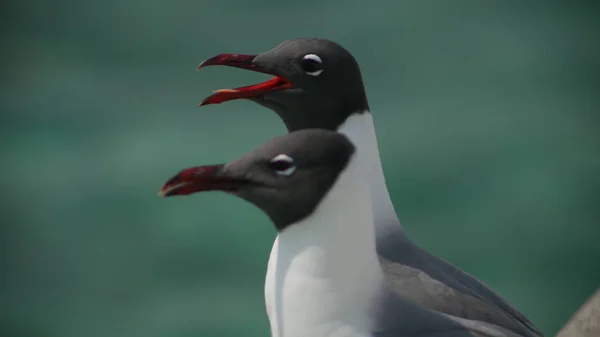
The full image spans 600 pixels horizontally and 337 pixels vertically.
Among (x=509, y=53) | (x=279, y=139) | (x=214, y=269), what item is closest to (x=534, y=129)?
(x=509, y=53)

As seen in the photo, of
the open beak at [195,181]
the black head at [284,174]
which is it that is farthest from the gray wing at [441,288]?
the open beak at [195,181]

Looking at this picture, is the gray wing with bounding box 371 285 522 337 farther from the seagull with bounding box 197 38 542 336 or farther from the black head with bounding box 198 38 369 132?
the black head with bounding box 198 38 369 132

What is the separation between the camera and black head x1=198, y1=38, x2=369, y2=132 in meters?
3.80

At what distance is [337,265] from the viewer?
3.02 meters

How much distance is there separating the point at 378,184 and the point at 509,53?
10.0m

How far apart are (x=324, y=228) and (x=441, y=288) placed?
18.8 inches

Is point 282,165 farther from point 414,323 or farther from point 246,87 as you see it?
point 246,87

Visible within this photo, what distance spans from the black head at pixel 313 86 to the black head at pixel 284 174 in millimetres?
799

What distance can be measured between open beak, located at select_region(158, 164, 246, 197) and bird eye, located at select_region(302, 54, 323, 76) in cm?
89

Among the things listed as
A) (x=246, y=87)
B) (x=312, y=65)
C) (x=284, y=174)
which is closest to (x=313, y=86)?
(x=312, y=65)

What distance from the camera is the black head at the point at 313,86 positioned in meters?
3.80

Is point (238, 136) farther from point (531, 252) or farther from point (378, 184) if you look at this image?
point (378, 184)

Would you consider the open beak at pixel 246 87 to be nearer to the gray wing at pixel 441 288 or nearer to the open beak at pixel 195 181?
the gray wing at pixel 441 288

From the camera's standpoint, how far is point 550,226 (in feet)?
33.9
